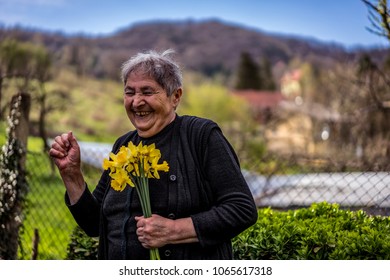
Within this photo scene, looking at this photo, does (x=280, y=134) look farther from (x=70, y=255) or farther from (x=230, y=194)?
(x=230, y=194)

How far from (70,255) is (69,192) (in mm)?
1601

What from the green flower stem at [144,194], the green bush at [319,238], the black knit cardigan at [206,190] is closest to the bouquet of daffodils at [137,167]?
the green flower stem at [144,194]

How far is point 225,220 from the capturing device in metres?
2.26

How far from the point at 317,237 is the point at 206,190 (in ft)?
3.15

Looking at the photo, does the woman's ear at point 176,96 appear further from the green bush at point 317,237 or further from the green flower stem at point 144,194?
the green bush at point 317,237

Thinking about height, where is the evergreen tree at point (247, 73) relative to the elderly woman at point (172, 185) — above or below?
above

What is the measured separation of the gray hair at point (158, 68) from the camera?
2424 mm

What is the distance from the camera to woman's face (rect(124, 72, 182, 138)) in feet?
7.97

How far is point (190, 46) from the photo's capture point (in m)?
55.8

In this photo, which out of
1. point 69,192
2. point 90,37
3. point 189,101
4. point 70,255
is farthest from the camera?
point 90,37

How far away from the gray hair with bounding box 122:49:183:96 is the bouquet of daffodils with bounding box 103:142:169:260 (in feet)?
0.98

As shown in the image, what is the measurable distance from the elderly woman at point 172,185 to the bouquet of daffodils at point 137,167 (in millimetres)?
97

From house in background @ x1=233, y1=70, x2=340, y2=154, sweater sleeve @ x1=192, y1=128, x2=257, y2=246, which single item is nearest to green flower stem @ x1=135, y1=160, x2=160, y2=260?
sweater sleeve @ x1=192, y1=128, x2=257, y2=246
